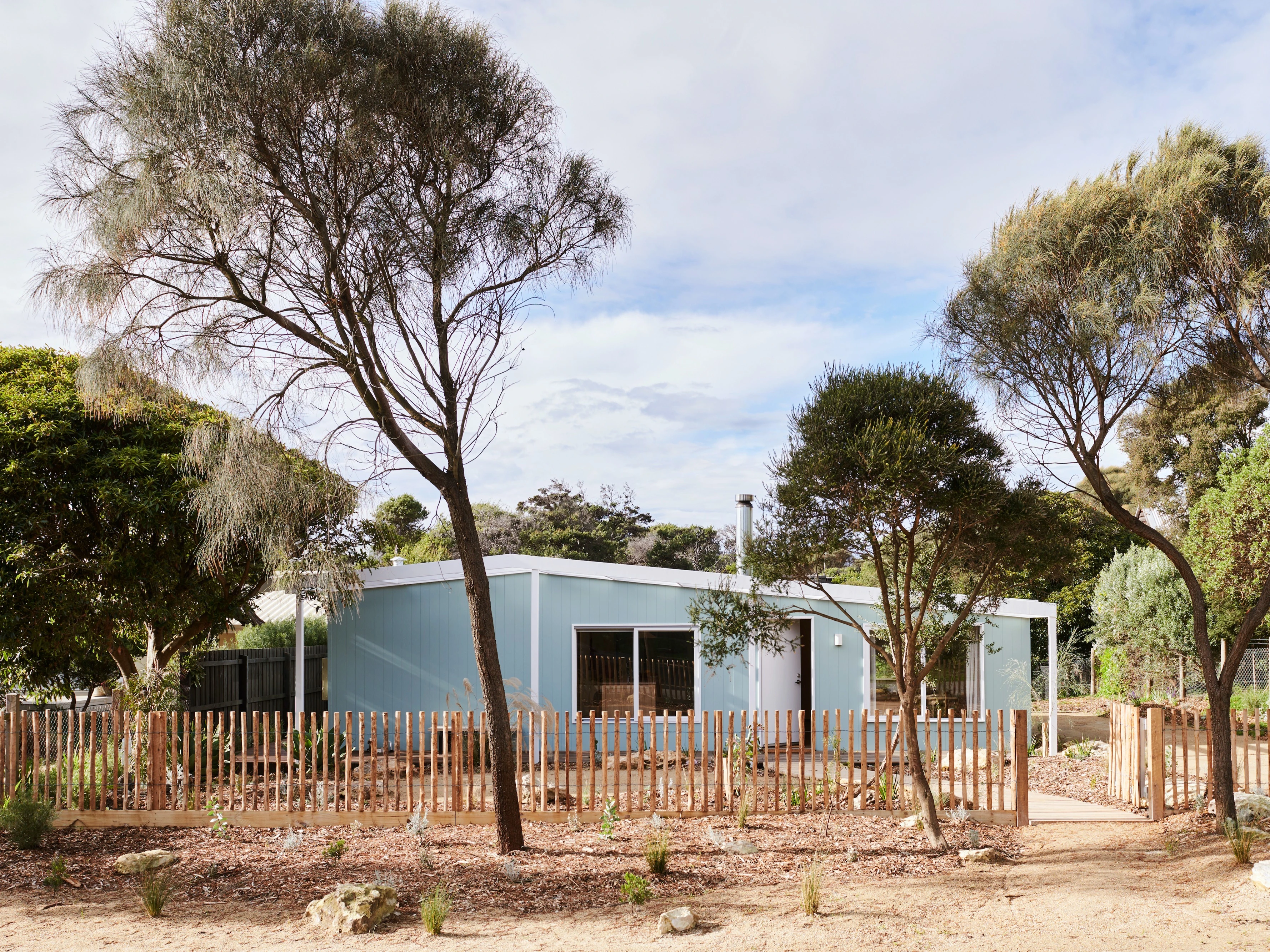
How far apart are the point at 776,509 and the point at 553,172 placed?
136 inches

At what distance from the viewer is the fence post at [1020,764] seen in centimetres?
824

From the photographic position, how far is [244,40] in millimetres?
6844

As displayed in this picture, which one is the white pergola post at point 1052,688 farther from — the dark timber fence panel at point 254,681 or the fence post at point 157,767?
the dark timber fence panel at point 254,681

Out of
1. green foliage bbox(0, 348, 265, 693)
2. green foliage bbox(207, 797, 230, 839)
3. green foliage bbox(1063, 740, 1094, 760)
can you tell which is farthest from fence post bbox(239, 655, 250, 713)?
green foliage bbox(1063, 740, 1094, 760)

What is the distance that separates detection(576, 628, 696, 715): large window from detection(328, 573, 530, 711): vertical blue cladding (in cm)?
84

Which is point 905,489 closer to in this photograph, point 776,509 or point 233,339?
point 776,509

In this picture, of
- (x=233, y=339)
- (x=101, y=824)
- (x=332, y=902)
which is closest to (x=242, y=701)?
(x=101, y=824)

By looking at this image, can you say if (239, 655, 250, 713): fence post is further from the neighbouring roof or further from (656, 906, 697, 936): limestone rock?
(656, 906, 697, 936): limestone rock

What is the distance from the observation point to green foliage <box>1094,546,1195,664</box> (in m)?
19.1

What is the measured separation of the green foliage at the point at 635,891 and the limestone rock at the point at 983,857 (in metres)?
2.48

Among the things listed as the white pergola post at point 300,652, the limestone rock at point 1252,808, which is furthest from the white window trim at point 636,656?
the limestone rock at point 1252,808

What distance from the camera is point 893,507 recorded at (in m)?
6.93

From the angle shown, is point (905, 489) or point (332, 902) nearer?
point (332, 902)

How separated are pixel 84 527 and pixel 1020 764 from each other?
9.28m
